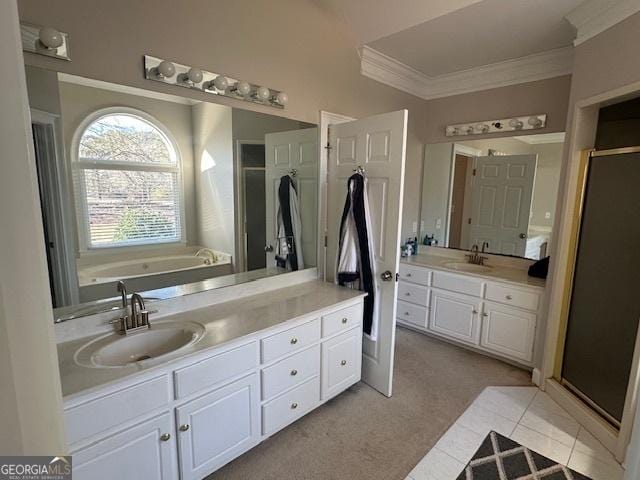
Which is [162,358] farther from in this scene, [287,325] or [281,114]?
[281,114]

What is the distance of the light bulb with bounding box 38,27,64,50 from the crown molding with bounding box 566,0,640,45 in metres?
2.90

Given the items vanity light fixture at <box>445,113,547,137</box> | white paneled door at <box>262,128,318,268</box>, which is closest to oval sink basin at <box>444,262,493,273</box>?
vanity light fixture at <box>445,113,547,137</box>

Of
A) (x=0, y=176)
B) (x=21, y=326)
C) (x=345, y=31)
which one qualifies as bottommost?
(x=21, y=326)

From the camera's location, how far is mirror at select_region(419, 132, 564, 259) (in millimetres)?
→ 2939

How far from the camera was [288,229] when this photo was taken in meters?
2.56

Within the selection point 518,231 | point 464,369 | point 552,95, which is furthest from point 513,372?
point 552,95

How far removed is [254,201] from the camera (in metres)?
2.30

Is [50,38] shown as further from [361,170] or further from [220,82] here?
[361,170]

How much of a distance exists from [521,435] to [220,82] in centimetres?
288

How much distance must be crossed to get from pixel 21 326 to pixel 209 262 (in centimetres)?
179

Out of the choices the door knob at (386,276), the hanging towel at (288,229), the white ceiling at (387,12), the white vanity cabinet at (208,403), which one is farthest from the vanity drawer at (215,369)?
the white ceiling at (387,12)

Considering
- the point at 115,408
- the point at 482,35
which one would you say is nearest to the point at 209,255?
the point at 115,408

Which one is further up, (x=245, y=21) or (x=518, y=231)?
(x=245, y=21)

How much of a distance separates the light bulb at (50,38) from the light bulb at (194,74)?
0.57 meters
